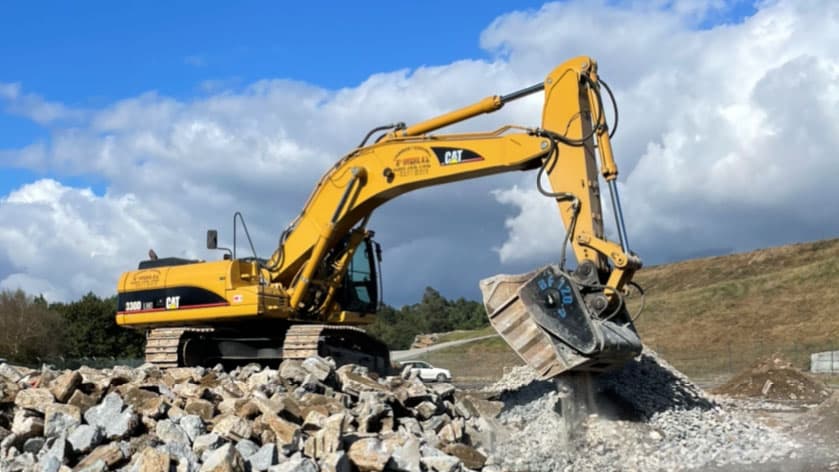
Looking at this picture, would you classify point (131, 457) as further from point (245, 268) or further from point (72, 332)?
point (72, 332)

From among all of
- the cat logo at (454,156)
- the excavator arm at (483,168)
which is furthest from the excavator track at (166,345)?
the cat logo at (454,156)

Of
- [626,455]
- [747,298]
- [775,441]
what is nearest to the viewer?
[626,455]

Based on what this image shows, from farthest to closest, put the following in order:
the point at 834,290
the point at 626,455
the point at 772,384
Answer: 1. the point at 834,290
2. the point at 772,384
3. the point at 626,455

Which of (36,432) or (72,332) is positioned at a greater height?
(72,332)

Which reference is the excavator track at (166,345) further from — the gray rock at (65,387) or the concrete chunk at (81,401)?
the concrete chunk at (81,401)

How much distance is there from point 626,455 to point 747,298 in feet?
127

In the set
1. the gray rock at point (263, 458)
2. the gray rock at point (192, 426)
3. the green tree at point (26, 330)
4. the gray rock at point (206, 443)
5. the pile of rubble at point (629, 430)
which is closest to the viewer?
the gray rock at point (263, 458)

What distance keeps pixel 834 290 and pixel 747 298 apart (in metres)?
4.44

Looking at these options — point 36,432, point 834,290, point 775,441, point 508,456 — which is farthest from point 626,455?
point 834,290

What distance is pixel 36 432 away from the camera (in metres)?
7.89

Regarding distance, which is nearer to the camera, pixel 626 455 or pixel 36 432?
pixel 36 432

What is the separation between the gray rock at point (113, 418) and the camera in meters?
7.80

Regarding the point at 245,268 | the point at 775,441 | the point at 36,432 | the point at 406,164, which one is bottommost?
the point at 775,441

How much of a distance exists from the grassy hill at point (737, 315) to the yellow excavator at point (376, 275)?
18.1 m
